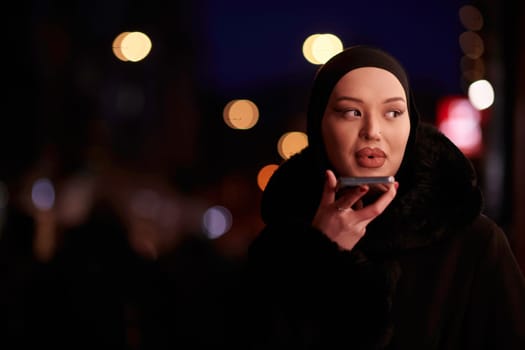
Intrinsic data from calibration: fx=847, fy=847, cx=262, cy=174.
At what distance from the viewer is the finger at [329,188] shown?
234 cm

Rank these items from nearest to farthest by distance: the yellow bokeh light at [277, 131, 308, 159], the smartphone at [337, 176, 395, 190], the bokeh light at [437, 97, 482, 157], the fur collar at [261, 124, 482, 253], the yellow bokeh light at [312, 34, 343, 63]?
the smartphone at [337, 176, 395, 190] < the fur collar at [261, 124, 482, 253] < the yellow bokeh light at [277, 131, 308, 159] < the yellow bokeh light at [312, 34, 343, 63] < the bokeh light at [437, 97, 482, 157]

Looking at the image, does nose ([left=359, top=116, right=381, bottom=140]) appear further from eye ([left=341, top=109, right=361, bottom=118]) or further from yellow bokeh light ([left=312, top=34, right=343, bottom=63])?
yellow bokeh light ([left=312, top=34, right=343, bottom=63])

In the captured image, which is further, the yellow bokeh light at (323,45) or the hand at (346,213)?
the yellow bokeh light at (323,45)

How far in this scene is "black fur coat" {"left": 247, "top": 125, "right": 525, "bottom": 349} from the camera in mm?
2336

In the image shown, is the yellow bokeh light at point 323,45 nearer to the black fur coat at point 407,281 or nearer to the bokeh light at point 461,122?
the black fur coat at point 407,281

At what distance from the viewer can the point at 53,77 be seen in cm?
1590

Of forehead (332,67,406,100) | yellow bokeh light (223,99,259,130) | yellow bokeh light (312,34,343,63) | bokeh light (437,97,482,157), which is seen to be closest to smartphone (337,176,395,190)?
forehead (332,67,406,100)

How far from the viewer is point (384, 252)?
242 cm

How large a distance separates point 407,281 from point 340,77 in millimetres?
623

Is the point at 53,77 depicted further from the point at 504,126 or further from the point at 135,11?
the point at 504,126

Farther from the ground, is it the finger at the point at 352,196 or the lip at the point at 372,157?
the lip at the point at 372,157

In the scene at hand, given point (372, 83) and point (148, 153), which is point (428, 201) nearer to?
point (372, 83)

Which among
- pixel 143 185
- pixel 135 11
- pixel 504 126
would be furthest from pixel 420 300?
pixel 143 185

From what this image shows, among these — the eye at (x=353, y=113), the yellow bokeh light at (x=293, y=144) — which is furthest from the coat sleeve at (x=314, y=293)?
the yellow bokeh light at (x=293, y=144)
